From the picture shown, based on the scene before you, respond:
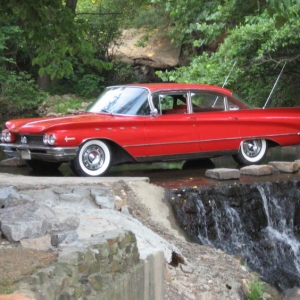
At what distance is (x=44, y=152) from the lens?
1062cm

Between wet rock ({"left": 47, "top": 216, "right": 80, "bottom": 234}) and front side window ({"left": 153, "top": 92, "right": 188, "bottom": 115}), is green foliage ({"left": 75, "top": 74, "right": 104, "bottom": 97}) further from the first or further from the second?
wet rock ({"left": 47, "top": 216, "right": 80, "bottom": 234})

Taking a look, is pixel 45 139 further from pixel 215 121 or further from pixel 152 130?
pixel 215 121

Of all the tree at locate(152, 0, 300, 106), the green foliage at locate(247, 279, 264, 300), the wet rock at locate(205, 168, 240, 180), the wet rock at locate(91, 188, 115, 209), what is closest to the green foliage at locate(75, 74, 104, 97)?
the tree at locate(152, 0, 300, 106)

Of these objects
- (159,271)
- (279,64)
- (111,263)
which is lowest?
(159,271)

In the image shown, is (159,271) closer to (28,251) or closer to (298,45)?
(28,251)

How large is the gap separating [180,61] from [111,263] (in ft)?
83.0

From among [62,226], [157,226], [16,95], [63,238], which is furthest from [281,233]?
[16,95]

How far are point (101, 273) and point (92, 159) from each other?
231 inches

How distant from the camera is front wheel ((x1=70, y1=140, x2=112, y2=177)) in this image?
422 inches

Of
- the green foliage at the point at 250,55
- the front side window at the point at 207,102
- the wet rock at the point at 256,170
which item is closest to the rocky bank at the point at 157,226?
the wet rock at the point at 256,170

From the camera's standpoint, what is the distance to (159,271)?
6383mm

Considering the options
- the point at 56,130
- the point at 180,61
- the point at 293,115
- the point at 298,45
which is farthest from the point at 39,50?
the point at 180,61

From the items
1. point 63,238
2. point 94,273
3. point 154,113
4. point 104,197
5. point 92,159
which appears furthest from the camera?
point 154,113

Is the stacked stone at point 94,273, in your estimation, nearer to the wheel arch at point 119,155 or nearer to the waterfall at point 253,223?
the waterfall at point 253,223
